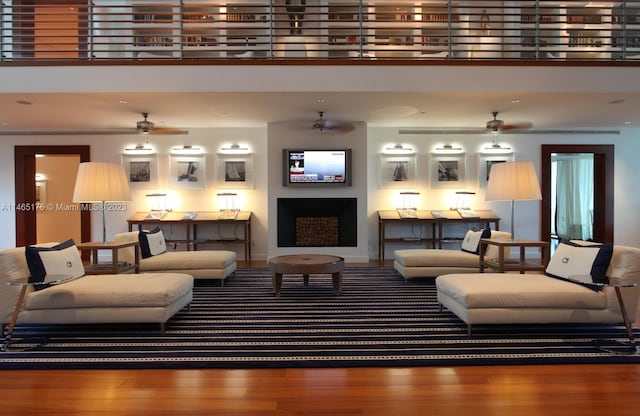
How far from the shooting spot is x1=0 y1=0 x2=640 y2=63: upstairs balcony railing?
5738mm

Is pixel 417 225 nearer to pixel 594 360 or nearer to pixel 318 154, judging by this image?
pixel 318 154

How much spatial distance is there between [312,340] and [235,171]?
18.7ft

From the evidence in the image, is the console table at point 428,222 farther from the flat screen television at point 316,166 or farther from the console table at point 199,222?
the console table at point 199,222

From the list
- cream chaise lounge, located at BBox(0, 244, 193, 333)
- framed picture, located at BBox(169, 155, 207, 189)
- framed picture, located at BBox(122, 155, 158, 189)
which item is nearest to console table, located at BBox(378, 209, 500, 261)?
framed picture, located at BBox(169, 155, 207, 189)

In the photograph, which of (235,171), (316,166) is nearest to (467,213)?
(316,166)

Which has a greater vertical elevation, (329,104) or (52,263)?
(329,104)

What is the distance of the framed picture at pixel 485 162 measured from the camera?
901 centimetres

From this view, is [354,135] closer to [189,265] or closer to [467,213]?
[467,213]

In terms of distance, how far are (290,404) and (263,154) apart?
6.75 meters

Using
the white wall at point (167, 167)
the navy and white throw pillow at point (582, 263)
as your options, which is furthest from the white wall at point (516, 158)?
the navy and white throw pillow at point (582, 263)

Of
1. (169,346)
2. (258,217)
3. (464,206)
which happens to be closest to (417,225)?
(464,206)

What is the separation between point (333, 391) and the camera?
281 centimetres

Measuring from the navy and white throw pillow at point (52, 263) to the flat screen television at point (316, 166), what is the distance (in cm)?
428

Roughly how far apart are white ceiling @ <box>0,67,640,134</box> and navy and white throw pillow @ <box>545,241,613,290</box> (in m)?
2.40
